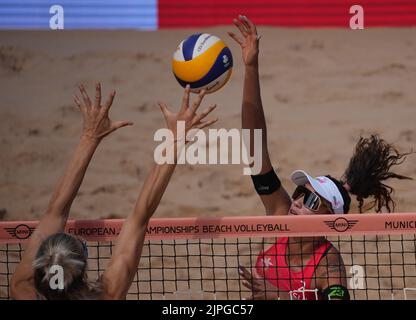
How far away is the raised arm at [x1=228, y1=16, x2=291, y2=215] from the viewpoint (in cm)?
529

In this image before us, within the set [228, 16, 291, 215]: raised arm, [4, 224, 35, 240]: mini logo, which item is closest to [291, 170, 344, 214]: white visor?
[228, 16, 291, 215]: raised arm

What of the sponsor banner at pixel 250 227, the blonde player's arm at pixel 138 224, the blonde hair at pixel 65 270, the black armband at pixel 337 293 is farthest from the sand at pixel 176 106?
the blonde hair at pixel 65 270

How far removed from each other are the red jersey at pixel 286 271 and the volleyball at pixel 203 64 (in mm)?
1017

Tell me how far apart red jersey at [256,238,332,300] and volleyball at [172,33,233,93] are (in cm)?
102

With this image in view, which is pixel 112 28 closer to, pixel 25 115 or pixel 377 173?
pixel 25 115

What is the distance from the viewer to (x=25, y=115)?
9633mm

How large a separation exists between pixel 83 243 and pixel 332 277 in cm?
158

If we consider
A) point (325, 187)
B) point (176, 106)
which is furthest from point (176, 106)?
point (325, 187)

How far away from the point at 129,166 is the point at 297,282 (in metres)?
3.99

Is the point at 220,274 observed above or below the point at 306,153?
below

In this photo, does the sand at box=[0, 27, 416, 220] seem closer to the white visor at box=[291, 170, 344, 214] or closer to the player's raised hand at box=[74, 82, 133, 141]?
the white visor at box=[291, 170, 344, 214]

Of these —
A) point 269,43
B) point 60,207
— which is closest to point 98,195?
point 269,43

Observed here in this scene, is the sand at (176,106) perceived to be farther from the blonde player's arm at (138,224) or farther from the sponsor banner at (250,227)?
the blonde player's arm at (138,224)

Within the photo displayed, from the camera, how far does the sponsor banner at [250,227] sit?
521cm
